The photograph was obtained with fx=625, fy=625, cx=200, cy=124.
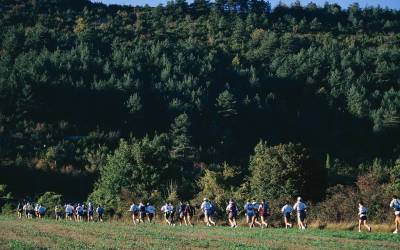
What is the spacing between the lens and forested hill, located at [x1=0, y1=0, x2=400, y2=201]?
4535 inches

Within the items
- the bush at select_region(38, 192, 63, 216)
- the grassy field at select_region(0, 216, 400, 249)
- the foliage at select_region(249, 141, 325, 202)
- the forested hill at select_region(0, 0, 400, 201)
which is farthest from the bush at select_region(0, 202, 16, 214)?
the grassy field at select_region(0, 216, 400, 249)

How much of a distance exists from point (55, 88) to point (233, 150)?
130 ft

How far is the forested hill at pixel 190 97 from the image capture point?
11519 cm

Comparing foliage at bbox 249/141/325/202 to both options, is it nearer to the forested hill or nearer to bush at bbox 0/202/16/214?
bush at bbox 0/202/16/214

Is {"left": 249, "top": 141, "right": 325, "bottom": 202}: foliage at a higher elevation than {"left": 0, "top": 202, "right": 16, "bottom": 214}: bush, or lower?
higher

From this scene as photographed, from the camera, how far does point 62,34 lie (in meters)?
177

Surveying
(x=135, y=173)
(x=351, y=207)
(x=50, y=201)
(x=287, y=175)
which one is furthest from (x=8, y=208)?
(x=351, y=207)

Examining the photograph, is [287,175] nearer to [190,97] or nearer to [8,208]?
[8,208]

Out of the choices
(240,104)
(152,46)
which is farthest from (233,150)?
(152,46)

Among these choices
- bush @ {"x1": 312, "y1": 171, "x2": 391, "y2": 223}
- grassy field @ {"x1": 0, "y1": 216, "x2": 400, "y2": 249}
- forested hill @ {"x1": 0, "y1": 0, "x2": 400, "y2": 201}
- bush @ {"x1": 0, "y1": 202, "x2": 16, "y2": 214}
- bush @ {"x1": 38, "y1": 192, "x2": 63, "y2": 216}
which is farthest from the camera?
forested hill @ {"x1": 0, "y1": 0, "x2": 400, "y2": 201}

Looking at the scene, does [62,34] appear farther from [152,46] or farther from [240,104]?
[240,104]

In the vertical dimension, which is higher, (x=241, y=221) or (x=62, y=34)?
(x=62, y=34)

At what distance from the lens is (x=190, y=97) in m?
139

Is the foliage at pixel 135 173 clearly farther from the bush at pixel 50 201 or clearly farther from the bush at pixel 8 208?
the bush at pixel 8 208
